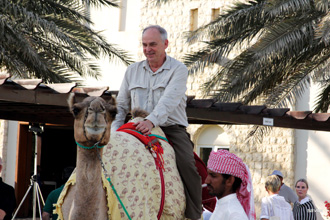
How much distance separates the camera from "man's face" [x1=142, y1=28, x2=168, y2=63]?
5.41 m

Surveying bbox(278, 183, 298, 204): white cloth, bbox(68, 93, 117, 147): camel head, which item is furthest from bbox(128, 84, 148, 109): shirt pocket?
bbox(278, 183, 298, 204): white cloth

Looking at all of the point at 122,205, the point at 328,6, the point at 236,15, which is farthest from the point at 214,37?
the point at 122,205

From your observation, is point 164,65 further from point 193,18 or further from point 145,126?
point 193,18

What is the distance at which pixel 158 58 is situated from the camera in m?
5.50

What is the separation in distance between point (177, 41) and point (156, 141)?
1803 cm

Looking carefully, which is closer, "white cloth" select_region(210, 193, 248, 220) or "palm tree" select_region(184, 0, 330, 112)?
"white cloth" select_region(210, 193, 248, 220)

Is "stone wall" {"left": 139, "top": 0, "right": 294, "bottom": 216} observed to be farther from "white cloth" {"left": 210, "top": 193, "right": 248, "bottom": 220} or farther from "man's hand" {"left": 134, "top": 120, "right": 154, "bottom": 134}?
"white cloth" {"left": 210, "top": 193, "right": 248, "bottom": 220}

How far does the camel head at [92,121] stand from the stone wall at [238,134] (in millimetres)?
15009

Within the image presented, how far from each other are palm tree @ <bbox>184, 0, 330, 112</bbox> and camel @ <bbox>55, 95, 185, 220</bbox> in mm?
7134

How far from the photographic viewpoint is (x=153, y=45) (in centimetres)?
544

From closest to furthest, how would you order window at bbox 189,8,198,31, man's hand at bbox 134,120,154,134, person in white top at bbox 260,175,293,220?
man's hand at bbox 134,120,154,134, person in white top at bbox 260,175,293,220, window at bbox 189,8,198,31

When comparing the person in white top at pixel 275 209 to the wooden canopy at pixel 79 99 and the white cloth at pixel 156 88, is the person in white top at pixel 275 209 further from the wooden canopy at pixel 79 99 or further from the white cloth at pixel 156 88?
the white cloth at pixel 156 88

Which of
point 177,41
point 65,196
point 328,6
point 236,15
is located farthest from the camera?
point 177,41

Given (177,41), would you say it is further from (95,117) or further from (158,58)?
(95,117)
